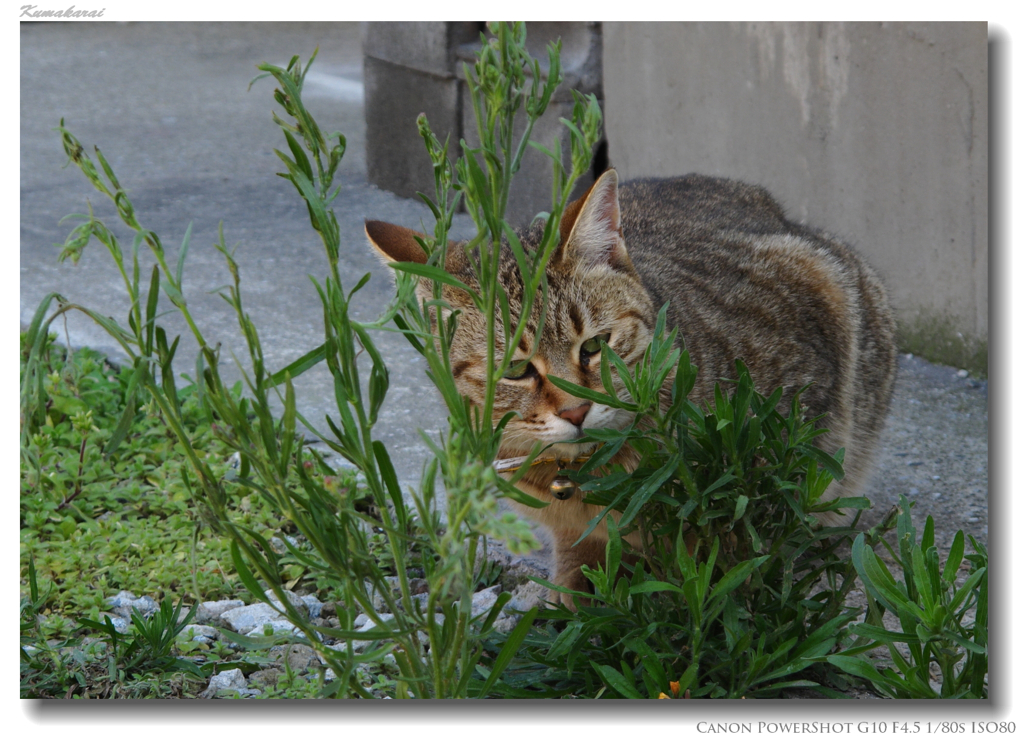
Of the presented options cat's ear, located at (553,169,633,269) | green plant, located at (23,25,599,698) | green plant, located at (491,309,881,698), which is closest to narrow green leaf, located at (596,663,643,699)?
green plant, located at (491,309,881,698)

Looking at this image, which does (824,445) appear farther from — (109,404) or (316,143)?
(109,404)

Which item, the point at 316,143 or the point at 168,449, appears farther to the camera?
the point at 168,449

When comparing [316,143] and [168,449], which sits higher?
[316,143]

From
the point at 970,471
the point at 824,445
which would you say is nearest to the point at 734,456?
the point at 824,445

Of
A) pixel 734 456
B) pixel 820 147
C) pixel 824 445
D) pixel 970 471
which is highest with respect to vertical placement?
pixel 820 147

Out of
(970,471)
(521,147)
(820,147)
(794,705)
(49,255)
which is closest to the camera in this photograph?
(521,147)

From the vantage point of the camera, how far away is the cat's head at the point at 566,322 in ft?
5.70

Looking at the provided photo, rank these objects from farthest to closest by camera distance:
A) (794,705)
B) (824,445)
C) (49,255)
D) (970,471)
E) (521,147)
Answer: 1. (49,255)
2. (970,471)
3. (824,445)
4. (794,705)
5. (521,147)

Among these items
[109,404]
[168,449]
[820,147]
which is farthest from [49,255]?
[820,147]

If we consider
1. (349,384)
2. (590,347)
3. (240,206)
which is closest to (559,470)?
(590,347)

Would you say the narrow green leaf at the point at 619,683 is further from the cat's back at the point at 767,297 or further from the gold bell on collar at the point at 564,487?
the cat's back at the point at 767,297

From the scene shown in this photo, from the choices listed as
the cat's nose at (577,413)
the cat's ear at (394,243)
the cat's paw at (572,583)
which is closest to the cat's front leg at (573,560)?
the cat's paw at (572,583)

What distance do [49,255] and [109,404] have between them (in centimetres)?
156

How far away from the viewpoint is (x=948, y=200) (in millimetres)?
2789
